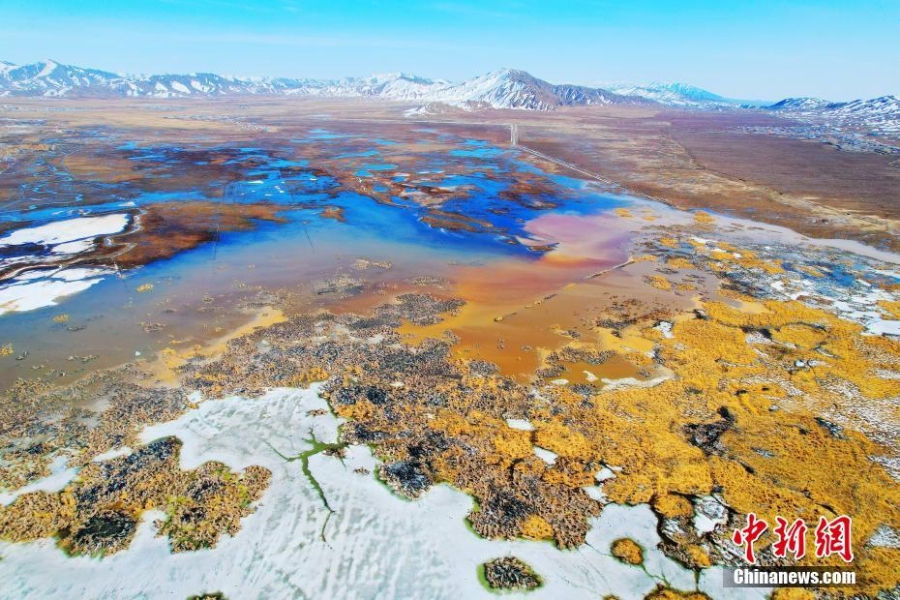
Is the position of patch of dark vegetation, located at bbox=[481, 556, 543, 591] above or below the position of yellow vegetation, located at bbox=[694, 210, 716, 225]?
below

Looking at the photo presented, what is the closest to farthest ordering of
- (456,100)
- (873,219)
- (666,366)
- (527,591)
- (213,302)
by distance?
(527,591) < (666,366) < (213,302) < (873,219) < (456,100)

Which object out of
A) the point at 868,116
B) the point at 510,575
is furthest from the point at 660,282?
the point at 868,116

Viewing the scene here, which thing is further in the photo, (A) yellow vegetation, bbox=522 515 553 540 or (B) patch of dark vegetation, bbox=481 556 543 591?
(A) yellow vegetation, bbox=522 515 553 540

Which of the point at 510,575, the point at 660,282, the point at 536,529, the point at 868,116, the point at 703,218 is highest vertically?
the point at 868,116

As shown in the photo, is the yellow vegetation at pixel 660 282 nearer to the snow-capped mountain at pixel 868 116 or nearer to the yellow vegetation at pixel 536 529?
the yellow vegetation at pixel 536 529

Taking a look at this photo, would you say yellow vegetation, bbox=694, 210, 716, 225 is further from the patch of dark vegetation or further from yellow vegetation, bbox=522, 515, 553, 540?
the patch of dark vegetation

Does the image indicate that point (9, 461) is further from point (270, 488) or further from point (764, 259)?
point (764, 259)

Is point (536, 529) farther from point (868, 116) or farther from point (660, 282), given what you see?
point (868, 116)

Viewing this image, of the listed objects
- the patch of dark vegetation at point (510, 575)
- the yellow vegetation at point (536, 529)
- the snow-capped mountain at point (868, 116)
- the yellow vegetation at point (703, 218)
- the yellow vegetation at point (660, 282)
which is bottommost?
the patch of dark vegetation at point (510, 575)

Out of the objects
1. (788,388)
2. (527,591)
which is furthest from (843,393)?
(527,591)

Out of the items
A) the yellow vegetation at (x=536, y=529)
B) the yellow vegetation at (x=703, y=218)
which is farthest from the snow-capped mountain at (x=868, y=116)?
the yellow vegetation at (x=536, y=529)

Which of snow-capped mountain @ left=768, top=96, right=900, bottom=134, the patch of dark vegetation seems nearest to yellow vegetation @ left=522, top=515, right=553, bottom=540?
the patch of dark vegetation
